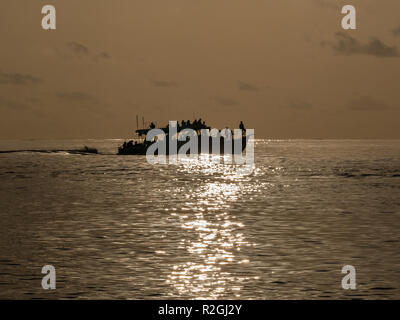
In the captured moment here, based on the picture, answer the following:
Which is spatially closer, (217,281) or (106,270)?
(217,281)

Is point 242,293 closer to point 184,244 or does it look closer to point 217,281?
point 217,281

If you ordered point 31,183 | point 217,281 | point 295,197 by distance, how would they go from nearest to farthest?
point 217,281 → point 295,197 → point 31,183

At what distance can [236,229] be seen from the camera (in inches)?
1526

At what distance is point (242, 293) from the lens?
21.3m

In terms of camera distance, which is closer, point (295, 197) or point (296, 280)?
point (296, 280)

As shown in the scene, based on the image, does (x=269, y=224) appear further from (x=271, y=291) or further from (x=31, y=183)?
(x=31, y=183)
